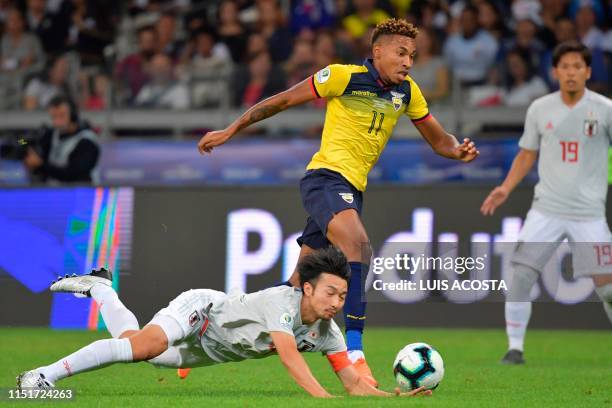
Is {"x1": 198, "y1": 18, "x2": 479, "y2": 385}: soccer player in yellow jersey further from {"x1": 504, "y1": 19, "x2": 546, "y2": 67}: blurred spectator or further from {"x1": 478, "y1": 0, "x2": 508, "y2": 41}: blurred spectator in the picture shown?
{"x1": 478, "y1": 0, "x2": 508, "y2": 41}: blurred spectator

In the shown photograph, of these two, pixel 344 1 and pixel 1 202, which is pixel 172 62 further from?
pixel 1 202

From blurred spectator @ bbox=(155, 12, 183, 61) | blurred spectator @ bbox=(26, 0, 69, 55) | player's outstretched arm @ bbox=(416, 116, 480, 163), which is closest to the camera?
player's outstretched arm @ bbox=(416, 116, 480, 163)

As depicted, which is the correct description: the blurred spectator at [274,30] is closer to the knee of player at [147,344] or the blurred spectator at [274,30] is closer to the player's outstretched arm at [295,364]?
the knee of player at [147,344]

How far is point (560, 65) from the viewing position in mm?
9898

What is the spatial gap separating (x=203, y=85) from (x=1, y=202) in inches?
136

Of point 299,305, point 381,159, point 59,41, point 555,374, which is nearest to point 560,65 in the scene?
point 555,374

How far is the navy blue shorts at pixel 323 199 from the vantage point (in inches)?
326

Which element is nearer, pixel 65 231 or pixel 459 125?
pixel 65 231

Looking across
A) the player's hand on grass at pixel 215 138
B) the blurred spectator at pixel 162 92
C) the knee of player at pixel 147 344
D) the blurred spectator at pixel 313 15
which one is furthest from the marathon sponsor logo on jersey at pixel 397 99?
the blurred spectator at pixel 313 15

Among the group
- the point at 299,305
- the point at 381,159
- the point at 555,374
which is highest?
the point at 381,159

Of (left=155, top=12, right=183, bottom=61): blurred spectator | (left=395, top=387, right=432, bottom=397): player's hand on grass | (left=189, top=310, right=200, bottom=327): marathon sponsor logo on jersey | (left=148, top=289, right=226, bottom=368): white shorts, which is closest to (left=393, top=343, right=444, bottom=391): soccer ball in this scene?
(left=395, top=387, right=432, bottom=397): player's hand on grass

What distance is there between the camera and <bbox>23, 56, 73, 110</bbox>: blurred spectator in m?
16.5

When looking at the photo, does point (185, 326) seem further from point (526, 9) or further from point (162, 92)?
point (526, 9)

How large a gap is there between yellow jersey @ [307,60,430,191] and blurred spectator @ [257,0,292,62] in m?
8.44
